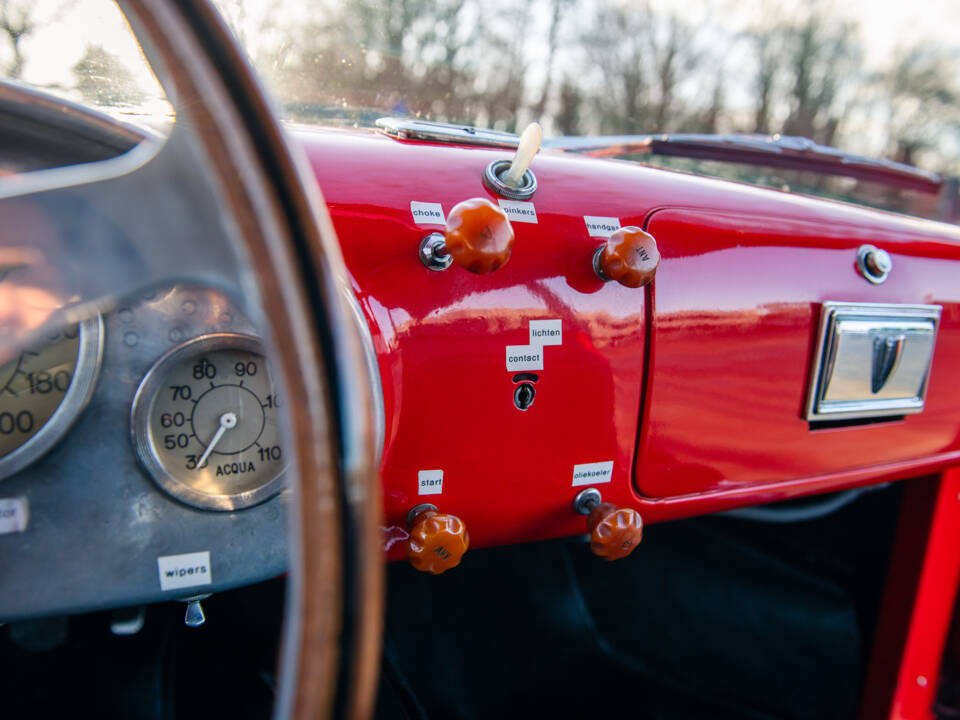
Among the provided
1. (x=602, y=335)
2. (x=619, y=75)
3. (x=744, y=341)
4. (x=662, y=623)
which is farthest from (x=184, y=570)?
(x=619, y=75)

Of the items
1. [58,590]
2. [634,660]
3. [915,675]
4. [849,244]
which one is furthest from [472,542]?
[915,675]

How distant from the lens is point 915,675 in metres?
1.48

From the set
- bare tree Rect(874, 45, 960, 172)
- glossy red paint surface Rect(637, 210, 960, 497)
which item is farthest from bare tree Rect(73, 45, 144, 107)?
bare tree Rect(874, 45, 960, 172)

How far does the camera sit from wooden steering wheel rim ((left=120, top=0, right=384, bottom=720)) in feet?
1.11

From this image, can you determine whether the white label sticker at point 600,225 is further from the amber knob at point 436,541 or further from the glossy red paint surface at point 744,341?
the amber knob at point 436,541

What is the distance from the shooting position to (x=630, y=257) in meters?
0.84

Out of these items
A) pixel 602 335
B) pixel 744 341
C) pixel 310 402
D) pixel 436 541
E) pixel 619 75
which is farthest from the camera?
pixel 619 75

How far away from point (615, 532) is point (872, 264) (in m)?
0.67

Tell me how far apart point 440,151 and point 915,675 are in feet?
4.92

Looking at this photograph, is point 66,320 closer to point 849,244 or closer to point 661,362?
point 661,362

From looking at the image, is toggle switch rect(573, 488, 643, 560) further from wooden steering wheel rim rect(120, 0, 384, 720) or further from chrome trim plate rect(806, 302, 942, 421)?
wooden steering wheel rim rect(120, 0, 384, 720)

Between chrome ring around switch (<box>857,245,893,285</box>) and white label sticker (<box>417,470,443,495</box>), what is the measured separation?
0.80m

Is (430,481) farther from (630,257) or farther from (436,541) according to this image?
(630,257)

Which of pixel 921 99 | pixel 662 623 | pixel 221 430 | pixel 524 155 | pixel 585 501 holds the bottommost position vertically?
pixel 662 623
